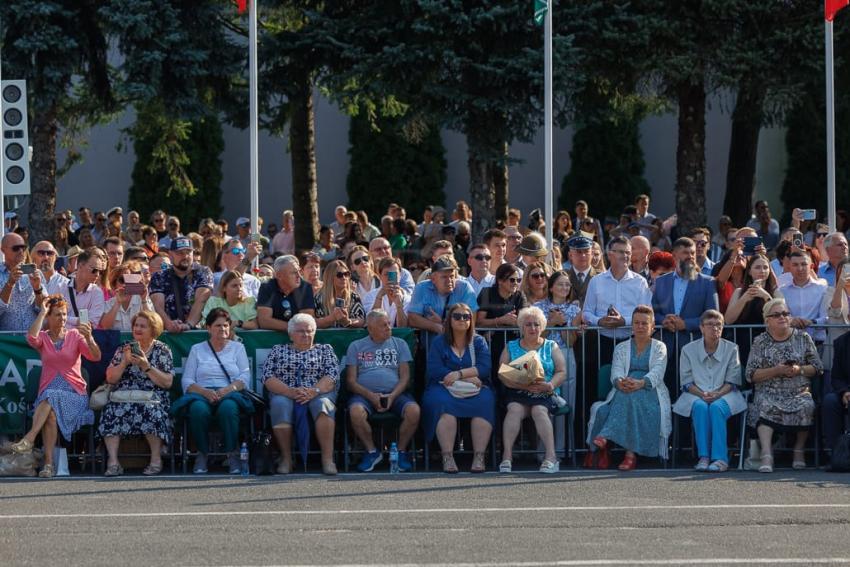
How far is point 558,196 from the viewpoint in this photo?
35.1m

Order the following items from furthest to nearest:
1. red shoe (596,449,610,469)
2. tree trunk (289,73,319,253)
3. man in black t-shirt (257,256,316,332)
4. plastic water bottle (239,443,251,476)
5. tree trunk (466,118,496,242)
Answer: tree trunk (289,73,319,253) < tree trunk (466,118,496,242) < man in black t-shirt (257,256,316,332) < red shoe (596,449,610,469) < plastic water bottle (239,443,251,476)

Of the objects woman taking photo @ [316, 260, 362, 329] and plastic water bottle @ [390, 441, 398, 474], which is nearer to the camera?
plastic water bottle @ [390, 441, 398, 474]

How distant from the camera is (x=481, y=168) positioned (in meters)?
24.1

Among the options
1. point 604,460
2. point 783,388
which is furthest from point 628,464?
point 783,388

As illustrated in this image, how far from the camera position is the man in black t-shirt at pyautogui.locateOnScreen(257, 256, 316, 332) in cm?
1427

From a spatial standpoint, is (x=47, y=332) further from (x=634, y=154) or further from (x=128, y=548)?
(x=634, y=154)

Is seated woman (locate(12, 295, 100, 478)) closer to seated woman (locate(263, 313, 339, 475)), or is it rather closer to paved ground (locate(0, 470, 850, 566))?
paved ground (locate(0, 470, 850, 566))

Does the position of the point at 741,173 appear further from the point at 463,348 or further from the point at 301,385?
the point at 301,385

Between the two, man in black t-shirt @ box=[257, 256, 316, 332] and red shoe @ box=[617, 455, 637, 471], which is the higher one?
man in black t-shirt @ box=[257, 256, 316, 332]

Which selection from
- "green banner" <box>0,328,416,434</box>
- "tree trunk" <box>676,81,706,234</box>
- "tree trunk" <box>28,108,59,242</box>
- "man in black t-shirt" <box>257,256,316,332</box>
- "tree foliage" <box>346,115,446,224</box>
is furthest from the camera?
"tree foliage" <box>346,115,446,224</box>

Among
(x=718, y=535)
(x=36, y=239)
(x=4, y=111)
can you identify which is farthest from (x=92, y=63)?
(x=718, y=535)

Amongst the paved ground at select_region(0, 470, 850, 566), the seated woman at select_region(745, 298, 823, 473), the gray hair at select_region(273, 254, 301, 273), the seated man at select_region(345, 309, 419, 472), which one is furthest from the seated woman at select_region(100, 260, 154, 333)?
the seated woman at select_region(745, 298, 823, 473)

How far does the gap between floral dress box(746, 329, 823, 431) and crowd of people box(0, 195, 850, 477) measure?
2cm

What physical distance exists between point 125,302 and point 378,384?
251cm
